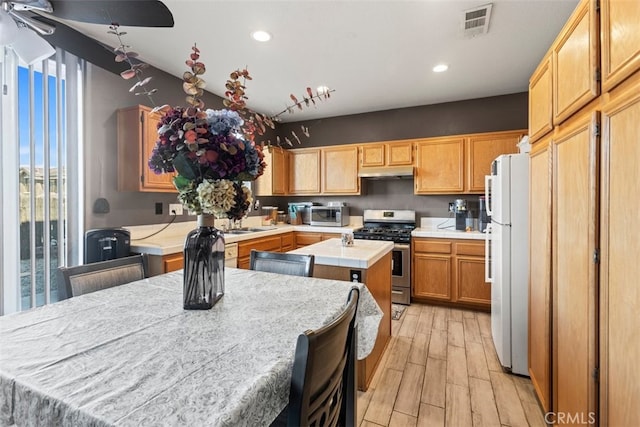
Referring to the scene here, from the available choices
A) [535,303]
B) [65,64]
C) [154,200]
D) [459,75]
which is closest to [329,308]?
[535,303]

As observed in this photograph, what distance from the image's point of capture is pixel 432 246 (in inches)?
138

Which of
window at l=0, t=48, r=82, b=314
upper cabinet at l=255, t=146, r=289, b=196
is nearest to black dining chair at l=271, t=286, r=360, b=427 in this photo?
window at l=0, t=48, r=82, b=314

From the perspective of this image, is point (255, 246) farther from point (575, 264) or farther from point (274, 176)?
point (575, 264)

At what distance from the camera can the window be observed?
2.01 metres

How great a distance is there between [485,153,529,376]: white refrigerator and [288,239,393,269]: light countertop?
2.80 ft

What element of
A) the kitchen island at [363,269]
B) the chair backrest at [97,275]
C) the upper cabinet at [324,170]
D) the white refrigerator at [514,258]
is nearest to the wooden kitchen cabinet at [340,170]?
the upper cabinet at [324,170]

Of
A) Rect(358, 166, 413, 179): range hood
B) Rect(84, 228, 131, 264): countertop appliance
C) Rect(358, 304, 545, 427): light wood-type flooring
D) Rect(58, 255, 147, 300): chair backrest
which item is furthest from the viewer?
Rect(358, 166, 413, 179): range hood

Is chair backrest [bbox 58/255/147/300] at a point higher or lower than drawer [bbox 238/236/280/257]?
higher

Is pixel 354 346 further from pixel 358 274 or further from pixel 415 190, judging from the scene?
pixel 415 190

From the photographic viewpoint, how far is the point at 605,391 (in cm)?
104

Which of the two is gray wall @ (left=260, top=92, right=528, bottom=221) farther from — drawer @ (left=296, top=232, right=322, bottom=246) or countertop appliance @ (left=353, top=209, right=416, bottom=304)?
drawer @ (left=296, top=232, right=322, bottom=246)

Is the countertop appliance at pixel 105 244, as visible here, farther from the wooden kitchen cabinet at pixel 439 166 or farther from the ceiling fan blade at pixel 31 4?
the wooden kitchen cabinet at pixel 439 166

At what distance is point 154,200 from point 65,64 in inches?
50.7

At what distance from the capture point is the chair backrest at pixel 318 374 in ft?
2.20
